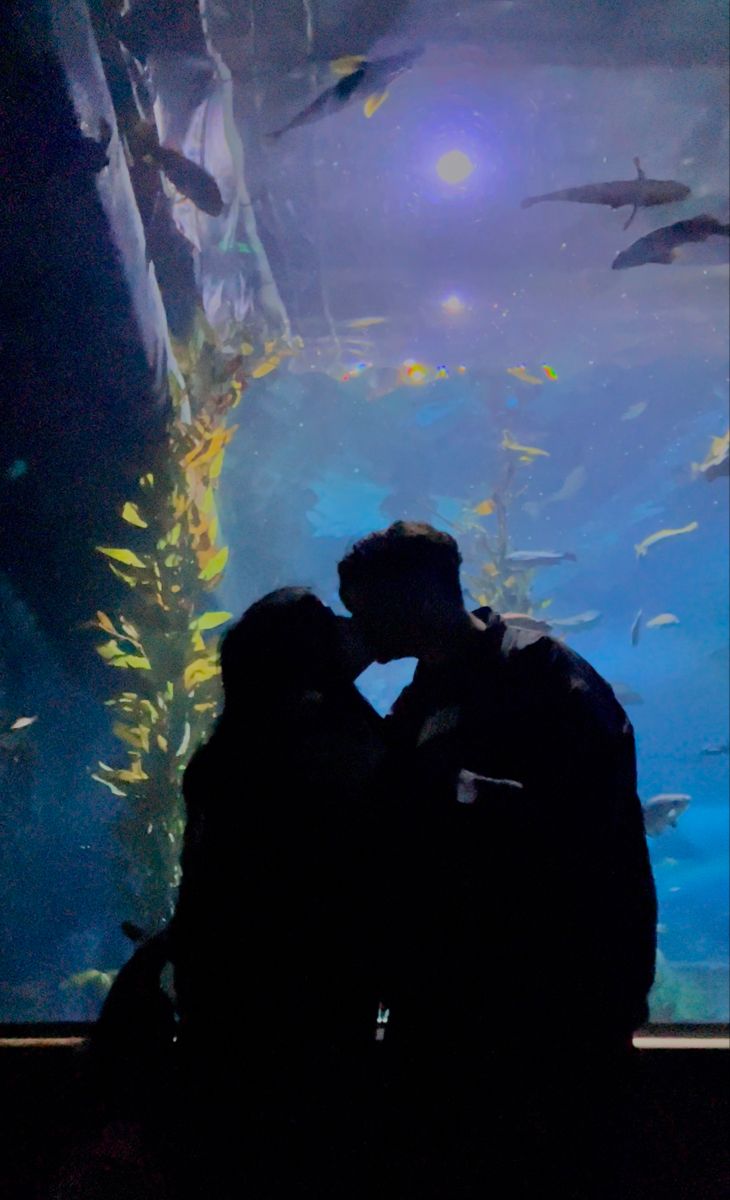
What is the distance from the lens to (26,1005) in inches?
196

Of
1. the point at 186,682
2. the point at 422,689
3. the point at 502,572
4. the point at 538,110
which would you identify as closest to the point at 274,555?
the point at 502,572

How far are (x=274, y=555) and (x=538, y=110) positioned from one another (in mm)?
14983

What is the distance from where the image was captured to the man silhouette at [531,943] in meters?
1.43

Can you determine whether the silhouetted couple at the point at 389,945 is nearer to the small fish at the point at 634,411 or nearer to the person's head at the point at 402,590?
the person's head at the point at 402,590

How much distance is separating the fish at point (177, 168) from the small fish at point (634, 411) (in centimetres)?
1393

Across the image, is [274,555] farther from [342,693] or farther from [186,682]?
[342,693]

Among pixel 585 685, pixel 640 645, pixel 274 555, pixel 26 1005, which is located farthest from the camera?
pixel 640 645

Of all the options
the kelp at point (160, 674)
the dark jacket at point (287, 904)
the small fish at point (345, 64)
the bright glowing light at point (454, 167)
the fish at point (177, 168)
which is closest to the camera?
the dark jacket at point (287, 904)

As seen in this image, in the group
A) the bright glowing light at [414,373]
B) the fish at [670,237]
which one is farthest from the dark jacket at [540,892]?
the bright glowing light at [414,373]

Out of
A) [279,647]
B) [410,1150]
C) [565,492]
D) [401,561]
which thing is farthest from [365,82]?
[565,492]

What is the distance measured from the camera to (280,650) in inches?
59.3

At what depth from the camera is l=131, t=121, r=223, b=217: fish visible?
521 centimetres

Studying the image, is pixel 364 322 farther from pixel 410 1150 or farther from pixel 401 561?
pixel 410 1150

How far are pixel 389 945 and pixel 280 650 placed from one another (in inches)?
27.6
